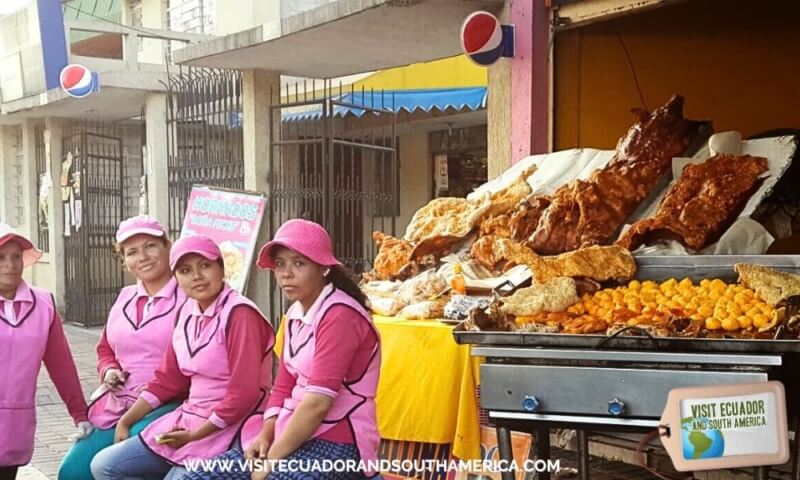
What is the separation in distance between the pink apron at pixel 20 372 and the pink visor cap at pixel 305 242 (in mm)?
1306

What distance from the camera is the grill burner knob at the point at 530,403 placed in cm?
325

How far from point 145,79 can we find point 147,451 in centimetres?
762

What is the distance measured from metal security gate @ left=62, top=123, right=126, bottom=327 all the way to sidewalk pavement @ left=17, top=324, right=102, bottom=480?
177 cm

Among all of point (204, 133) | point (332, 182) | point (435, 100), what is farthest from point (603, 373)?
point (204, 133)

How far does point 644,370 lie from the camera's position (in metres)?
3.08

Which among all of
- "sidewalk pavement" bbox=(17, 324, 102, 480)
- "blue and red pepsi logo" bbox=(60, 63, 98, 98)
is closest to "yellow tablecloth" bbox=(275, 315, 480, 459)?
"sidewalk pavement" bbox=(17, 324, 102, 480)

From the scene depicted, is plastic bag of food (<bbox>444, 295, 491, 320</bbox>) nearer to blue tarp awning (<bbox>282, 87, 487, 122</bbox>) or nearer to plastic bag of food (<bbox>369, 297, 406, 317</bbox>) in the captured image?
plastic bag of food (<bbox>369, 297, 406, 317</bbox>)

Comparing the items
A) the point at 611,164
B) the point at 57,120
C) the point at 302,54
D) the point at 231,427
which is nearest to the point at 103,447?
the point at 231,427

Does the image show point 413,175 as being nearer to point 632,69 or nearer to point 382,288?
point 632,69

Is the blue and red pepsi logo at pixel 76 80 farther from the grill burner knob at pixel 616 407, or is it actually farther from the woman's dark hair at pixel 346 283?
the grill burner knob at pixel 616 407

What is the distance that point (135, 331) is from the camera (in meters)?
3.91

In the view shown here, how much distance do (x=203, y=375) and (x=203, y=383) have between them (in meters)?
0.03

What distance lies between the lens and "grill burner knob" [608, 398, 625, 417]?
10.1 ft

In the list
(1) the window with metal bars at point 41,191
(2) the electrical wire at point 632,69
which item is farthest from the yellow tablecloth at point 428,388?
(1) the window with metal bars at point 41,191
